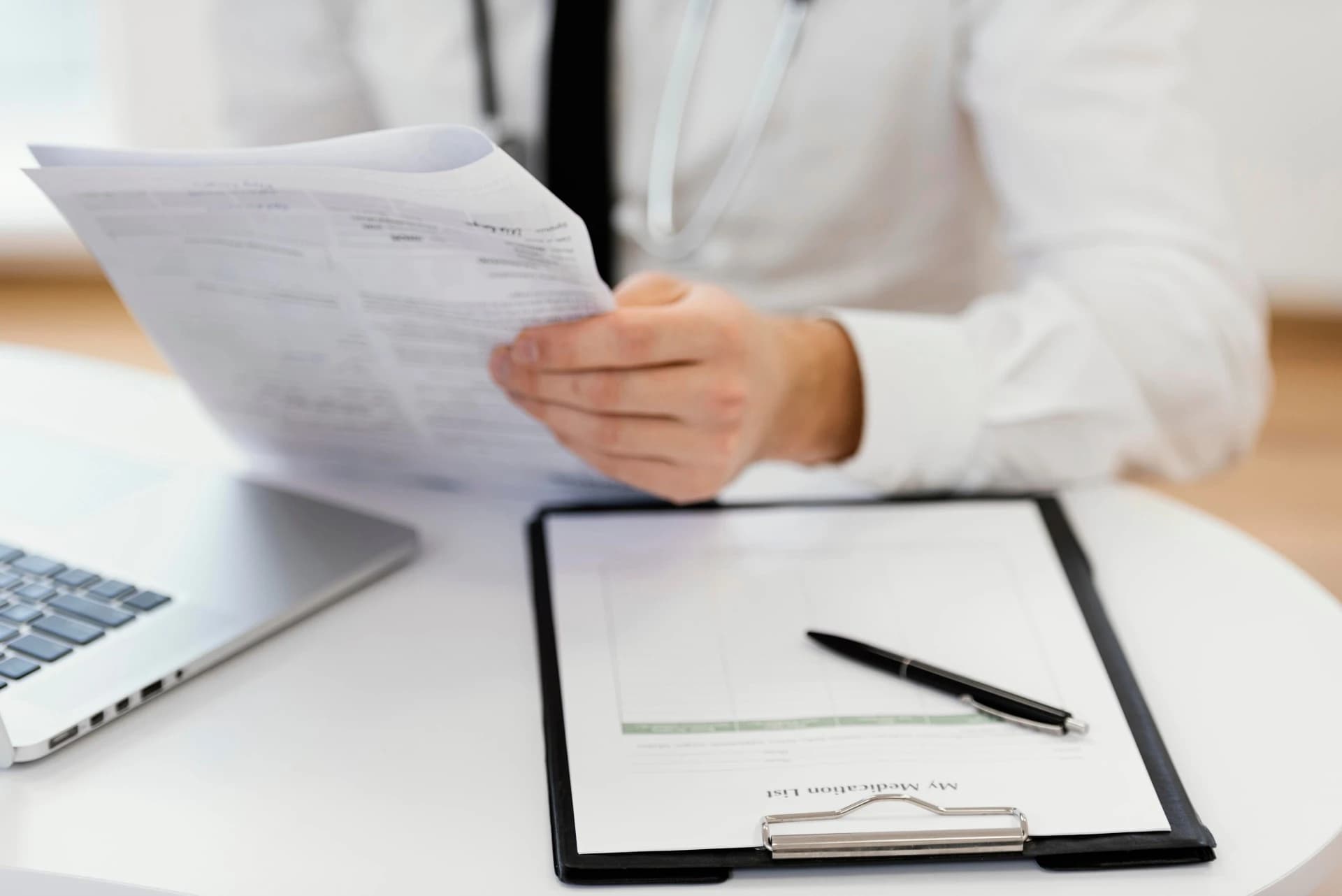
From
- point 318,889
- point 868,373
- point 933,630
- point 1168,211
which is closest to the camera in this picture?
point 318,889

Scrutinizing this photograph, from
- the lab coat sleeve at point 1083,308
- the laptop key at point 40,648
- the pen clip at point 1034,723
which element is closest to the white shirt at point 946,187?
the lab coat sleeve at point 1083,308

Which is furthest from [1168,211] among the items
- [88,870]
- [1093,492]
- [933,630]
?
[88,870]

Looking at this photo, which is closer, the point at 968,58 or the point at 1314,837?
the point at 1314,837

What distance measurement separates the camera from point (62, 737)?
1.67 feet

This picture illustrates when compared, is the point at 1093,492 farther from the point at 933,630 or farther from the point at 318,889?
the point at 318,889

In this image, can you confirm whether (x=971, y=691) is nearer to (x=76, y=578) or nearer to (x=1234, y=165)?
(x=76, y=578)

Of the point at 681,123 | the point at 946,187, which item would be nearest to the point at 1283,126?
the point at 946,187

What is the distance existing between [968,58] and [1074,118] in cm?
14

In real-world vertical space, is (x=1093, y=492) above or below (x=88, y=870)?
below

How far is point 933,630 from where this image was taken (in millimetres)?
590

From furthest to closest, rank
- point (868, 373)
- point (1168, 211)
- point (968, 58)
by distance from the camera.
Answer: point (968, 58), point (1168, 211), point (868, 373)

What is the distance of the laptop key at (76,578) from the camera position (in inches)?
23.3

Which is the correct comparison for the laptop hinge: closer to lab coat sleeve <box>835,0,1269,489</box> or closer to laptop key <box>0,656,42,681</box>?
laptop key <box>0,656,42,681</box>

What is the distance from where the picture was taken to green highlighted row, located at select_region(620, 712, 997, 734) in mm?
523
